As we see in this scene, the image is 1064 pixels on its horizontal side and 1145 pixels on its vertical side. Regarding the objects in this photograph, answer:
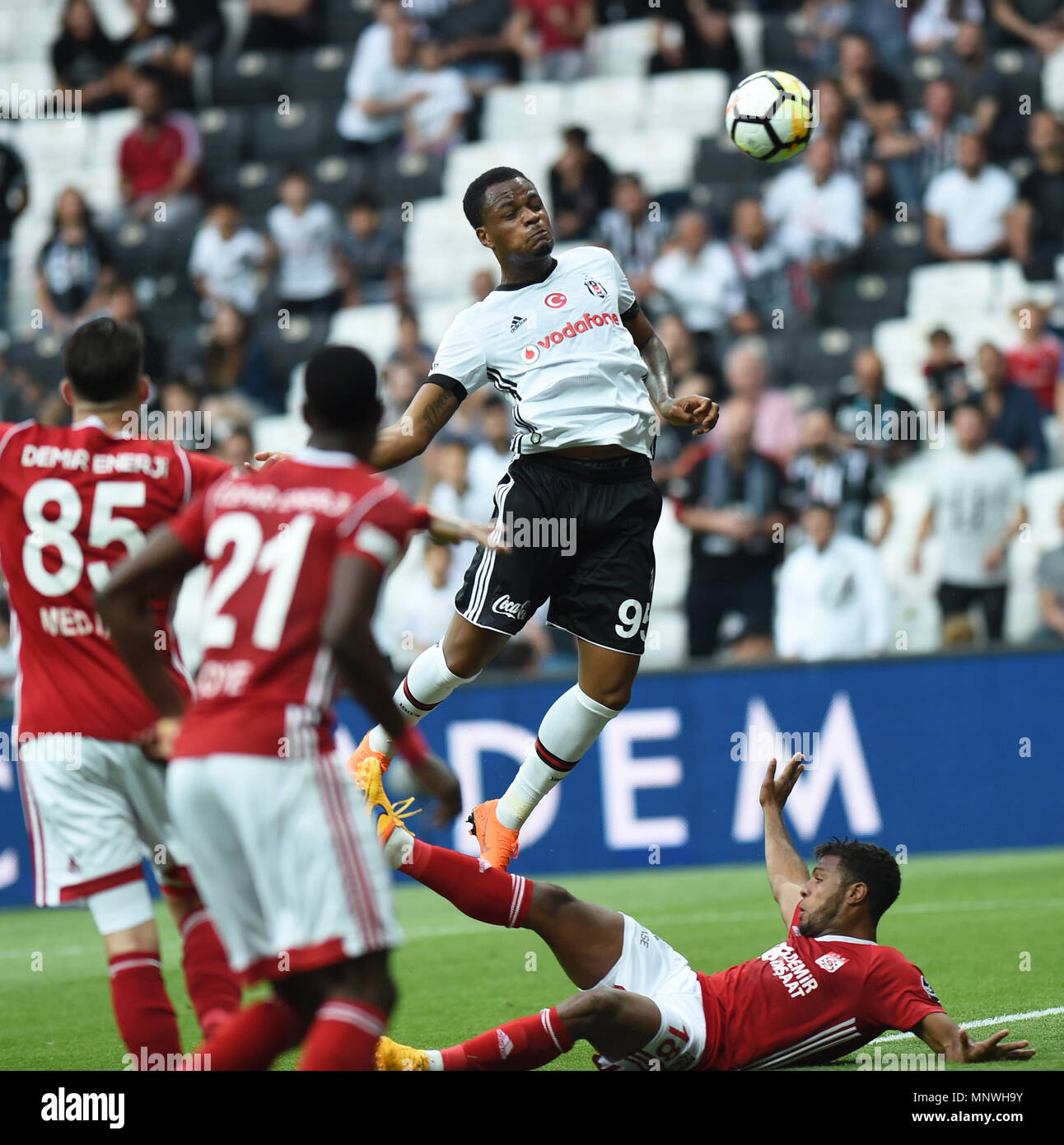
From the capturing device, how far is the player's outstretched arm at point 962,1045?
208 inches

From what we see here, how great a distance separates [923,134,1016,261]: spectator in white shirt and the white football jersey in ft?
28.8

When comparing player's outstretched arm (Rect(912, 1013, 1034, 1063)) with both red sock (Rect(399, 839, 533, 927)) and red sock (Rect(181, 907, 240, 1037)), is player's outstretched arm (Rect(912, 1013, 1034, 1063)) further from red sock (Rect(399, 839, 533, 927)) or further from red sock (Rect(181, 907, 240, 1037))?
red sock (Rect(181, 907, 240, 1037))

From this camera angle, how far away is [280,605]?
430 centimetres

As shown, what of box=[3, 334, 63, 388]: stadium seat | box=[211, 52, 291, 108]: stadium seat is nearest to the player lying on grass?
box=[3, 334, 63, 388]: stadium seat

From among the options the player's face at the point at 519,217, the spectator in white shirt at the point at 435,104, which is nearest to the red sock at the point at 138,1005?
the player's face at the point at 519,217

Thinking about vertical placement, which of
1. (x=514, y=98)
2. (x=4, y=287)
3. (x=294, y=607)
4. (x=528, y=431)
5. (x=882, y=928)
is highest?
(x=514, y=98)

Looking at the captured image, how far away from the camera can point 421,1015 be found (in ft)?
23.4

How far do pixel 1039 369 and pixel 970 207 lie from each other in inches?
80.3

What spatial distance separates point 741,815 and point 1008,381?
409cm

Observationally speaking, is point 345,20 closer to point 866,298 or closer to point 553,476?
point 866,298

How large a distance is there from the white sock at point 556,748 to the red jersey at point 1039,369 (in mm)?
7712

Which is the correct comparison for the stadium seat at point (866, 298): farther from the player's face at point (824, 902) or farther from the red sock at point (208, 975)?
the red sock at point (208, 975)
